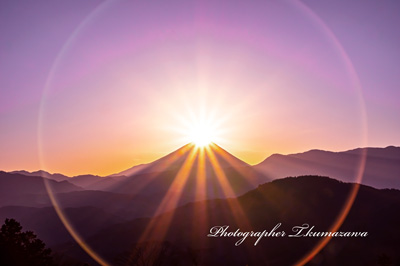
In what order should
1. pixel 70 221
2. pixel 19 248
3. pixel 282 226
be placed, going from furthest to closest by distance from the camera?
1. pixel 70 221
2. pixel 282 226
3. pixel 19 248

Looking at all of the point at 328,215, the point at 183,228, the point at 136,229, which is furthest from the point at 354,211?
the point at 136,229

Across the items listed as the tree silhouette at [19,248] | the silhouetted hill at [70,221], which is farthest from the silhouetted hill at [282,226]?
the silhouetted hill at [70,221]

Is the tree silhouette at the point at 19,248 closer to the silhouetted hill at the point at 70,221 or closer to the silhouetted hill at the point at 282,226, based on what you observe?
the silhouetted hill at the point at 282,226

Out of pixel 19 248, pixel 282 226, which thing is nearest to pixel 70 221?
pixel 282 226

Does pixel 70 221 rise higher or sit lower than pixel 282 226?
higher

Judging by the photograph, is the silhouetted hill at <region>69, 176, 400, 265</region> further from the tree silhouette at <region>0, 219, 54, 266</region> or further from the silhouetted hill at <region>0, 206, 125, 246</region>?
the silhouetted hill at <region>0, 206, 125, 246</region>

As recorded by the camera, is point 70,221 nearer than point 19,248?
No

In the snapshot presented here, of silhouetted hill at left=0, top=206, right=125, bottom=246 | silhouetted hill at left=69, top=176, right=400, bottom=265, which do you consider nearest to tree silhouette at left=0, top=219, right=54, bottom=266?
silhouetted hill at left=69, top=176, right=400, bottom=265

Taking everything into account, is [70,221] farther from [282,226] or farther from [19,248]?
[19,248]

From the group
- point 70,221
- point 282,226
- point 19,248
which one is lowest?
point 19,248
